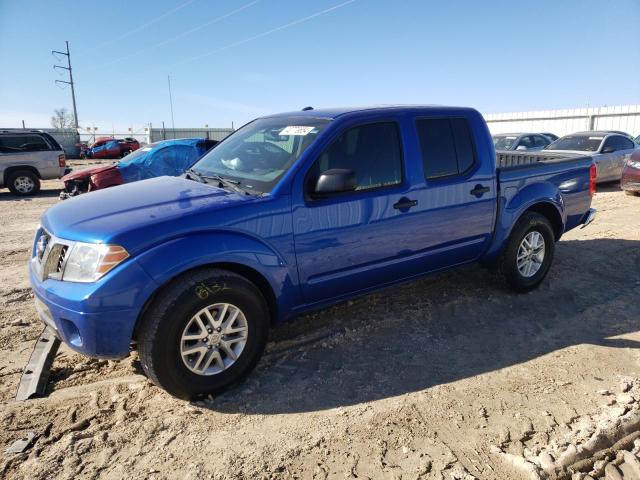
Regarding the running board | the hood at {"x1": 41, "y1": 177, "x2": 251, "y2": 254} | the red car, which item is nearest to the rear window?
the running board

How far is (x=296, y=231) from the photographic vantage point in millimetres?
3307

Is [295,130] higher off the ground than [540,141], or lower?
lower

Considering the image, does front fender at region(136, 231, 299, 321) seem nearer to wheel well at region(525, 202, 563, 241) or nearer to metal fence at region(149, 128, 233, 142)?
wheel well at region(525, 202, 563, 241)

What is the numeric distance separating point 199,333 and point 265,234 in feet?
2.55

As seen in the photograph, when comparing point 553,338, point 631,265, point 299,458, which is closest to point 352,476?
point 299,458

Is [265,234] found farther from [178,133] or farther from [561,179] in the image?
[178,133]

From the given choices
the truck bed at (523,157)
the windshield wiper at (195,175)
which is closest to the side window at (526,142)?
the truck bed at (523,157)

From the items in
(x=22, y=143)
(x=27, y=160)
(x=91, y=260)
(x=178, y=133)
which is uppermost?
(x=178, y=133)

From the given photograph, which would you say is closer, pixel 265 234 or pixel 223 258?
pixel 223 258

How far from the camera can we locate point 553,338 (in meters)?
3.98

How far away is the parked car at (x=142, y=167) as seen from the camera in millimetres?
10117

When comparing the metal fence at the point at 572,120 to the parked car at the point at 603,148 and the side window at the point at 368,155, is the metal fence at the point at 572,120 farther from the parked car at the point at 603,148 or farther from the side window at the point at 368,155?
the side window at the point at 368,155

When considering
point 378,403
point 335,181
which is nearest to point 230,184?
point 335,181

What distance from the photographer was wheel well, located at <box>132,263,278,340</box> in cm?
291
